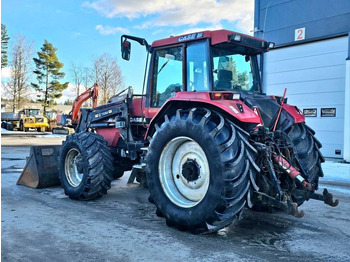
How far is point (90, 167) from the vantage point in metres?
5.80

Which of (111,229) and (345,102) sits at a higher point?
(345,102)

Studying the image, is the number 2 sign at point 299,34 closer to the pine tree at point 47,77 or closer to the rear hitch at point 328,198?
the rear hitch at point 328,198

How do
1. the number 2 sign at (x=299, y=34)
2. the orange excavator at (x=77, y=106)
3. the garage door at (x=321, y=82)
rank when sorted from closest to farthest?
the orange excavator at (x=77, y=106) → the garage door at (x=321, y=82) → the number 2 sign at (x=299, y=34)

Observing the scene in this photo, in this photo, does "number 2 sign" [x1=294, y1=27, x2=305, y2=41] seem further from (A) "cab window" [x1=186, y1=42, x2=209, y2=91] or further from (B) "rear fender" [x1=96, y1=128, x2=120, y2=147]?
(A) "cab window" [x1=186, y1=42, x2=209, y2=91]

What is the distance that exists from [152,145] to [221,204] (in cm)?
132

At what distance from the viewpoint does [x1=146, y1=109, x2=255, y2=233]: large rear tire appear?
3.91m

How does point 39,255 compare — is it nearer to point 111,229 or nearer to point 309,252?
point 111,229

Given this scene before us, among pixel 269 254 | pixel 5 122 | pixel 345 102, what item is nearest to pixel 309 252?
pixel 269 254

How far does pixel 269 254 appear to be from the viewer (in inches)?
143

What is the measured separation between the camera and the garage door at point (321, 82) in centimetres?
1230

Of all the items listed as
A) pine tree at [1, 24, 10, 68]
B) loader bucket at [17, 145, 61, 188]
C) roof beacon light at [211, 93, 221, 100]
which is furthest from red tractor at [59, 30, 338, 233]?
pine tree at [1, 24, 10, 68]

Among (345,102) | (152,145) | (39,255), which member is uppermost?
(345,102)

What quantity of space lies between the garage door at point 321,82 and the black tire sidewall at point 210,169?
9.68m

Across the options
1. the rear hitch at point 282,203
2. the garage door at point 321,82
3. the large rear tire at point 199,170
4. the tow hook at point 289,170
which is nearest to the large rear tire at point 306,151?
the tow hook at point 289,170
